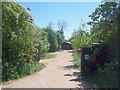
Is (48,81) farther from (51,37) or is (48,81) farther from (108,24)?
(51,37)

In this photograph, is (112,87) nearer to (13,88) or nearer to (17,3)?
(13,88)

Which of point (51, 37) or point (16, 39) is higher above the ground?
point (51, 37)

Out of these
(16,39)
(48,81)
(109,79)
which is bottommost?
(48,81)

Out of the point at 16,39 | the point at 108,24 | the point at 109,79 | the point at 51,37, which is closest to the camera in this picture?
the point at 109,79

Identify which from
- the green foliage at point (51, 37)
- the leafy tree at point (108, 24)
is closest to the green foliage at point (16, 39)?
the leafy tree at point (108, 24)

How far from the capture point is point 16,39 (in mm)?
14875

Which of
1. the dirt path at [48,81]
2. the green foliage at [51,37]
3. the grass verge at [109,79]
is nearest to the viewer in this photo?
the grass verge at [109,79]

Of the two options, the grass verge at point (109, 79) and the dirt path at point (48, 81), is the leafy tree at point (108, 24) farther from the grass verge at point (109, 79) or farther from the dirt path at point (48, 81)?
the dirt path at point (48, 81)

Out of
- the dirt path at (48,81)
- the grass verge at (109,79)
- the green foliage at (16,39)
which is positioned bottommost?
the dirt path at (48,81)

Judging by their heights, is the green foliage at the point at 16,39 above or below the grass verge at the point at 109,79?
above

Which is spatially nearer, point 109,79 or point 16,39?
point 109,79

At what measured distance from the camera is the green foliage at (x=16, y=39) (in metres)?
14.3

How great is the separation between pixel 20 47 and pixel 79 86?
18.0 ft

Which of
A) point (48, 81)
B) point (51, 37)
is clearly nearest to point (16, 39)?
point (48, 81)
